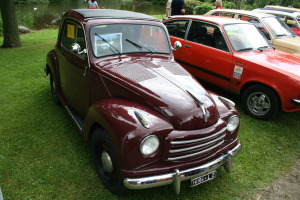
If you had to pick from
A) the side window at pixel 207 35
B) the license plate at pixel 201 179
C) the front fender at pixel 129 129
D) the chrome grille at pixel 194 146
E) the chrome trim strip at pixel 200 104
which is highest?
the side window at pixel 207 35

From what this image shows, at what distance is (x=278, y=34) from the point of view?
23.3 feet

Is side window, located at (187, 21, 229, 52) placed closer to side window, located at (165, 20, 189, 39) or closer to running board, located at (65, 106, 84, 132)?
side window, located at (165, 20, 189, 39)

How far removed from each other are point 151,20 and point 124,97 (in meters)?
1.62

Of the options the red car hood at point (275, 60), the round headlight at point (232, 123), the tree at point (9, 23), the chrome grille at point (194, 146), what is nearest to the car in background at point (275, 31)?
the red car hood at point (275, 60)

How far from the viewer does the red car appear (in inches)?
180

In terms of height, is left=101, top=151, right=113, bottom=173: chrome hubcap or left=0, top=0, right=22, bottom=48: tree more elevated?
left=0, top=0, right=22, bottom=48: tree

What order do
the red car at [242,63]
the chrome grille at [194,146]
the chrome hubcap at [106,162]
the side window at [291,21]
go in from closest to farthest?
the chrome grille at [194,146], the chrome hubcap at [106,162], the red car at [242,63], the side window at [291,21]

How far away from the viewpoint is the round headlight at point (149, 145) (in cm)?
248

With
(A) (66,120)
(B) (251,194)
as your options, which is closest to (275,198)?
(B) (251,194)

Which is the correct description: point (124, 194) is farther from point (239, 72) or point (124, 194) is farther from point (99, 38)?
point (239, 72)

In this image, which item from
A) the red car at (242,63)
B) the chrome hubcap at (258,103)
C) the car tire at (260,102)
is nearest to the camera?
the red car at (242,63)

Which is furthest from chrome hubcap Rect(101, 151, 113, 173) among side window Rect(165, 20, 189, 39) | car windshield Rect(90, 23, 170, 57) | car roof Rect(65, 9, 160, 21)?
side window Rect(165, 20, 189, 39)

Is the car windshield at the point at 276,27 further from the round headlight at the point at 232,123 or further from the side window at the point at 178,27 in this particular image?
A: the round headlight at the point at 232,123

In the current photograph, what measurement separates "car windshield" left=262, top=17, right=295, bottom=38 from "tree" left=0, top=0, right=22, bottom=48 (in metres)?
8.09
